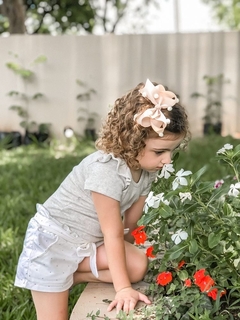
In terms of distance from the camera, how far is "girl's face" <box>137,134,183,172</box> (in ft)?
6.28

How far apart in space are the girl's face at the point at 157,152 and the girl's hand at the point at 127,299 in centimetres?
46

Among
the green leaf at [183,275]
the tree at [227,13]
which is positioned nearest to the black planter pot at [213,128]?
the green leaf at [183,275]

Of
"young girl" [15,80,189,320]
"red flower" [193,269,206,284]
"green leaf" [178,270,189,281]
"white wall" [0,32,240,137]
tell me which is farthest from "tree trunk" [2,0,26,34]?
"red flower" [193,269,206,284]

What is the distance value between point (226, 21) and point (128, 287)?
31.2m

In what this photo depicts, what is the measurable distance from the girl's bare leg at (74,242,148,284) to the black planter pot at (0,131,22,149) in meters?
4.92

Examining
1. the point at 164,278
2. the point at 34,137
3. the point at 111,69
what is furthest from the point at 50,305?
the point at 111,69

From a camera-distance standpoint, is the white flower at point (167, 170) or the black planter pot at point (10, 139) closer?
the white flower at point (167, 170)

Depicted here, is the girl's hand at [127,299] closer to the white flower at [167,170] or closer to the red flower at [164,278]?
the red flower at [164,278]

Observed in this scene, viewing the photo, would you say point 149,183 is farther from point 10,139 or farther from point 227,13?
point 227,13

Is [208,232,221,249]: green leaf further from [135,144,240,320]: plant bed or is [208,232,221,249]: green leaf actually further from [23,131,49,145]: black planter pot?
[23,131,49,145]: black planter pot

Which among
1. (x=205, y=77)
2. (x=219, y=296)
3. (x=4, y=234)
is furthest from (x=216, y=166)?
(x=219, y=296)

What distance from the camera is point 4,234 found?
10.9 ft

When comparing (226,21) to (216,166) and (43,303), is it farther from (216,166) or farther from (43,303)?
(43,303)

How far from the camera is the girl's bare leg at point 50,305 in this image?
205cm
